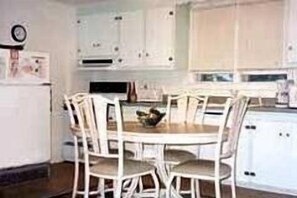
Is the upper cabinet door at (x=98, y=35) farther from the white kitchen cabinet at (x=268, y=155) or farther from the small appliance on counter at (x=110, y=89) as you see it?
the white kitchen cabinet at (x=268, y=155)

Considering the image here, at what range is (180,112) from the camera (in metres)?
4.62

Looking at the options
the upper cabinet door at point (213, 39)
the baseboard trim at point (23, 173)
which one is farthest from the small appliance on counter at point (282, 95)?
the baseboard trim at point (23, 173)

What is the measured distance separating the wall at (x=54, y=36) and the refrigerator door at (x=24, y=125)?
992 millimetres

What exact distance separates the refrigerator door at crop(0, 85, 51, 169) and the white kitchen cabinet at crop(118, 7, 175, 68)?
1.27 metres

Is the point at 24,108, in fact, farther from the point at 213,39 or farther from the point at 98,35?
the point at 213,39

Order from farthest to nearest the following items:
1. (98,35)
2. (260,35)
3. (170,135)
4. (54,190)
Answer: (98,35) < (260,35) < (54,190) < (170,135)

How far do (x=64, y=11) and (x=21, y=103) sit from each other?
1.96 m

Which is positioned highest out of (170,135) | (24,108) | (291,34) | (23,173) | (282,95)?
(291,34)

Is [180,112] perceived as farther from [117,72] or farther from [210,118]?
[117,72]

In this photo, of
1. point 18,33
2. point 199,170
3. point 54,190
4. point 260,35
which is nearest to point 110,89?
point 18,33

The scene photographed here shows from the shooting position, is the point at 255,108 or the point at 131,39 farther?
the point at 131,39

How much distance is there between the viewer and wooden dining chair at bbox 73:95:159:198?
3.48 metres

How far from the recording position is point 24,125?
17.0ft

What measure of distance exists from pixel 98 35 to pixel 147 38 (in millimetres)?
838
